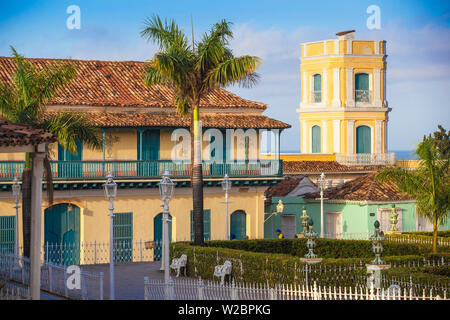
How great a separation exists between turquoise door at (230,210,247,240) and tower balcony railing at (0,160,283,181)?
1722 millimetres

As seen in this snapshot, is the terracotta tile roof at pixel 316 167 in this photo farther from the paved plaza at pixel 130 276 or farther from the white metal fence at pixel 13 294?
the white metal fence at pixel 13 294

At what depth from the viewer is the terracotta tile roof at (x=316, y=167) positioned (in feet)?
169

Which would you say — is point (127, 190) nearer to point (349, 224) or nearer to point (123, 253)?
point (123, 253)

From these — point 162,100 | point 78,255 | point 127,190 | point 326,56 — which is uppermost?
point 326,56

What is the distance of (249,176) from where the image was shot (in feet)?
127

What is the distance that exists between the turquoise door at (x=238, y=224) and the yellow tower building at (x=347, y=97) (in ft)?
58.3

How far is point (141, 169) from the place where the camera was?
119 feet

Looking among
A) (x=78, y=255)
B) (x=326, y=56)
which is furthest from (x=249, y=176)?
(x=326, y=56)

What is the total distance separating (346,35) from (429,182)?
31.2 m

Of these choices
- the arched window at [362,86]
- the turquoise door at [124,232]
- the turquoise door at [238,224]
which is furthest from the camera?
the arched window at [362,86]

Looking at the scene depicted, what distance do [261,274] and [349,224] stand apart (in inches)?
659

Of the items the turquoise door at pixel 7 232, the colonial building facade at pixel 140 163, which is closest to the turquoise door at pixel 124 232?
the colonial building facade at pixel 140 163

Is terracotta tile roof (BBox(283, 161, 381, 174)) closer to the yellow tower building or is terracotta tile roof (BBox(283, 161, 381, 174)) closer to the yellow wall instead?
the yellow tower building
